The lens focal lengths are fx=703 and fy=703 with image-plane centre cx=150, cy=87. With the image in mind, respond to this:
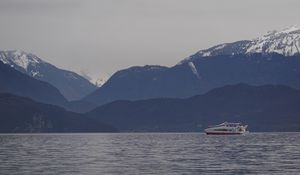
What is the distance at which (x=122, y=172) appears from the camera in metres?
121

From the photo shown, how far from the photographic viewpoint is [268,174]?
384ft

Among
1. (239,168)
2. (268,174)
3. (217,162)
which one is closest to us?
(268,174)

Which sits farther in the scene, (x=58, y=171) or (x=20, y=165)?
(x=20, y=165)

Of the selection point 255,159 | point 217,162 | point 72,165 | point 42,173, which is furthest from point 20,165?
point 255,159

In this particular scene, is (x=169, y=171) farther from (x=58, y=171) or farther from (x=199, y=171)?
(x=58, y=171)

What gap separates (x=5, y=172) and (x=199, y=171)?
33.6m

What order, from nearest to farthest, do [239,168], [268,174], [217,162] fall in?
[268,174]
[239,168]
[217,162]

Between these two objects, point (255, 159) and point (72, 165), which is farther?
point (255, 159)

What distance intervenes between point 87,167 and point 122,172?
12166mm

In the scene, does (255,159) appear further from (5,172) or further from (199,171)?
(5,172)

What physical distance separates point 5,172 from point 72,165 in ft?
63.1

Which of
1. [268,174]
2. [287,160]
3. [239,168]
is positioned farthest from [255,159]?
[268,174]

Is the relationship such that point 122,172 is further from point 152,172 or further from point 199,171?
point 199,171

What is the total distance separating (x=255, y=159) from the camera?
15612 centimetres
